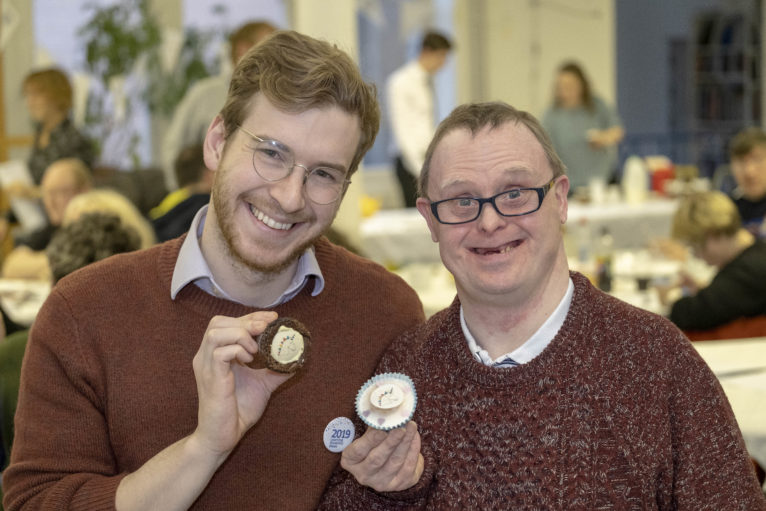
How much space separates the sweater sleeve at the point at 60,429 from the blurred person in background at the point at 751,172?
4.57 meters

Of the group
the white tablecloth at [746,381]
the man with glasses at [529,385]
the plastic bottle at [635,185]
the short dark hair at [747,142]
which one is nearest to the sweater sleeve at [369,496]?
the man with glasses at [529,385]

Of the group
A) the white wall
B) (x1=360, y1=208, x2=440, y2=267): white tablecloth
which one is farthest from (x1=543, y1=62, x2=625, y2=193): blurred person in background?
(x1=360, y1=208, x2=440, y2=267): white tablecloth

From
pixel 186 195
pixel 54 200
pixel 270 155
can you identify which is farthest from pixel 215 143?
pixel 54 200

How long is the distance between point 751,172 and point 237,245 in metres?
4.53

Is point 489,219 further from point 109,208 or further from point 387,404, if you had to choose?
point 109,208

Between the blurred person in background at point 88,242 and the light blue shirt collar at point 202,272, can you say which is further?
the blurred person in background at point 88,242

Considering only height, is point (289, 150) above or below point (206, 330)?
above

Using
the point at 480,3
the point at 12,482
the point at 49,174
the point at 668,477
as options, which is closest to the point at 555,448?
the point at 668,477

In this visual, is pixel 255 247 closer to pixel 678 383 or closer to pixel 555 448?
pixel 555 448

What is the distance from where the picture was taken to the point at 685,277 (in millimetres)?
4359

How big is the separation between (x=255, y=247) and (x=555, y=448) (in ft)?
2.29

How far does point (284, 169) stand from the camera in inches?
71.4

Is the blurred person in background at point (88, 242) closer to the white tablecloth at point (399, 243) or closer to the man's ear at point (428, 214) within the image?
the man's ear at point (428, 214)

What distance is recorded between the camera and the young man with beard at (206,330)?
68.4 inches
